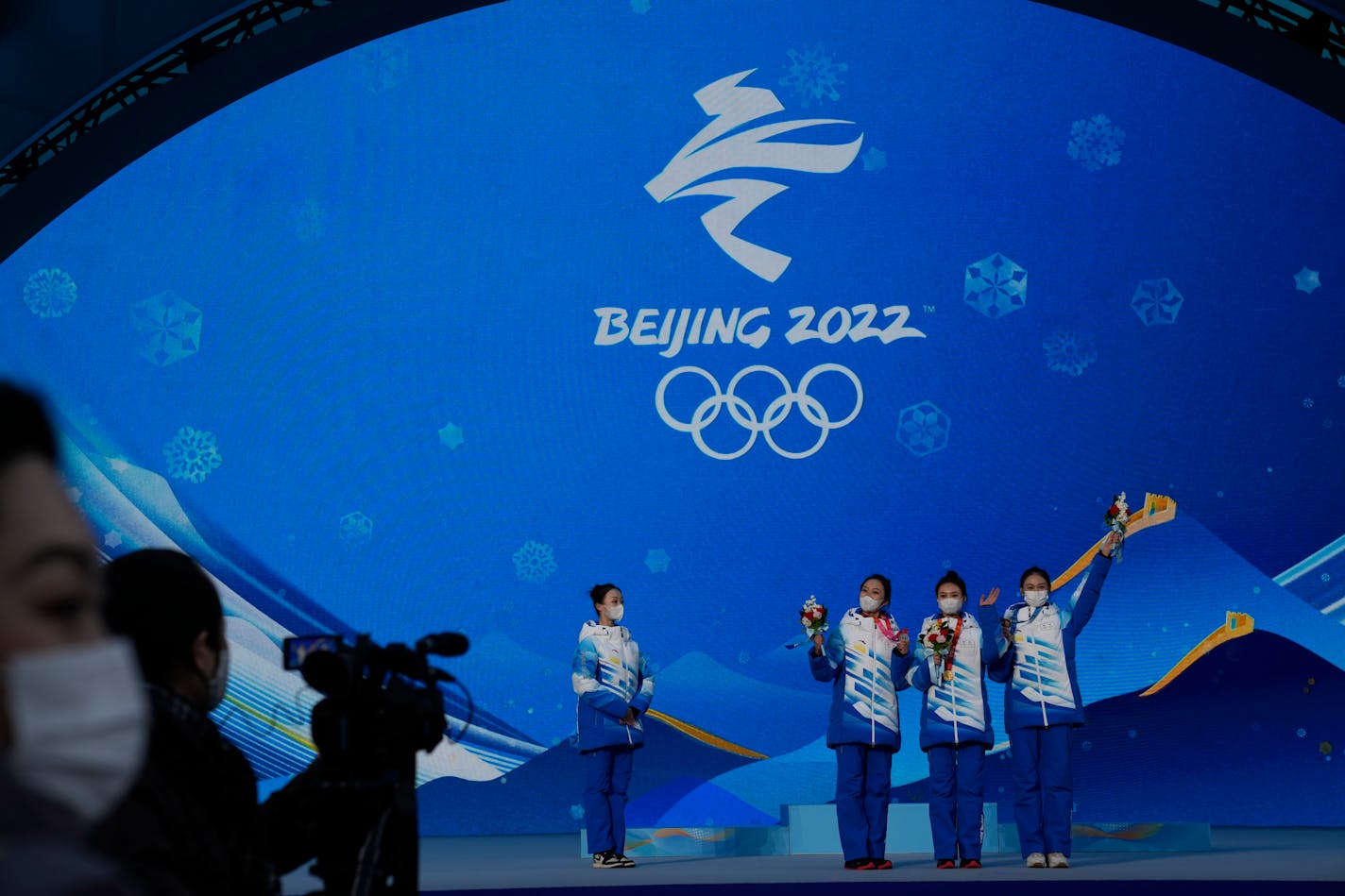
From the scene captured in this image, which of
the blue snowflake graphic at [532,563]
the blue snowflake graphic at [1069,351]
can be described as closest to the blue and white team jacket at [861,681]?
the blue snowflake graphic at [532,563]

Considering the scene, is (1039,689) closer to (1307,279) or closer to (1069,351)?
(1069,351)

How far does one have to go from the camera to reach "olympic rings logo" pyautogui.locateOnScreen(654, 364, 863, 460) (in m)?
7.89

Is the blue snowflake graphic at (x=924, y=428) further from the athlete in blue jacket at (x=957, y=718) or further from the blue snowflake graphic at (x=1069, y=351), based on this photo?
the athlete in blue jacket at (x=957, y=718)

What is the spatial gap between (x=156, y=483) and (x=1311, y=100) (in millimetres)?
6173

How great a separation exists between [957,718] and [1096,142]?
3275 mm

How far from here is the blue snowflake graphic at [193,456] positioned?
7.98 m

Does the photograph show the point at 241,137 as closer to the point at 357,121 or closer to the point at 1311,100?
the point at 357,121

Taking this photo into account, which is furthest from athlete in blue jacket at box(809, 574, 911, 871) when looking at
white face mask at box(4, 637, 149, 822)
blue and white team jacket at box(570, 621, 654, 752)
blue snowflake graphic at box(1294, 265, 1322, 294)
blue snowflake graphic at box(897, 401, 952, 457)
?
white face mask at box(4, 637, 149, 822)

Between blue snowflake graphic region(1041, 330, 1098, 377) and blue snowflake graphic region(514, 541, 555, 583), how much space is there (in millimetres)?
2750

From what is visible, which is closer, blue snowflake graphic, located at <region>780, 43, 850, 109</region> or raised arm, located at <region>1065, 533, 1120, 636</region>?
raised arm, located at <region>1065, 533, 1120, 636</region>

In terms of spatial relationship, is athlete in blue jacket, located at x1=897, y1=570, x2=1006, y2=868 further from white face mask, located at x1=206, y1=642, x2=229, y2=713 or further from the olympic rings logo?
white face mask, located at x1=206, y1=642, x2=229, y2=713

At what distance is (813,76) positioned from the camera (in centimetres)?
798

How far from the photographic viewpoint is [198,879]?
1.51 metres

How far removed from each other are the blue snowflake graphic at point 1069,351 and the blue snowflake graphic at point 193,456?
14.1 feet
